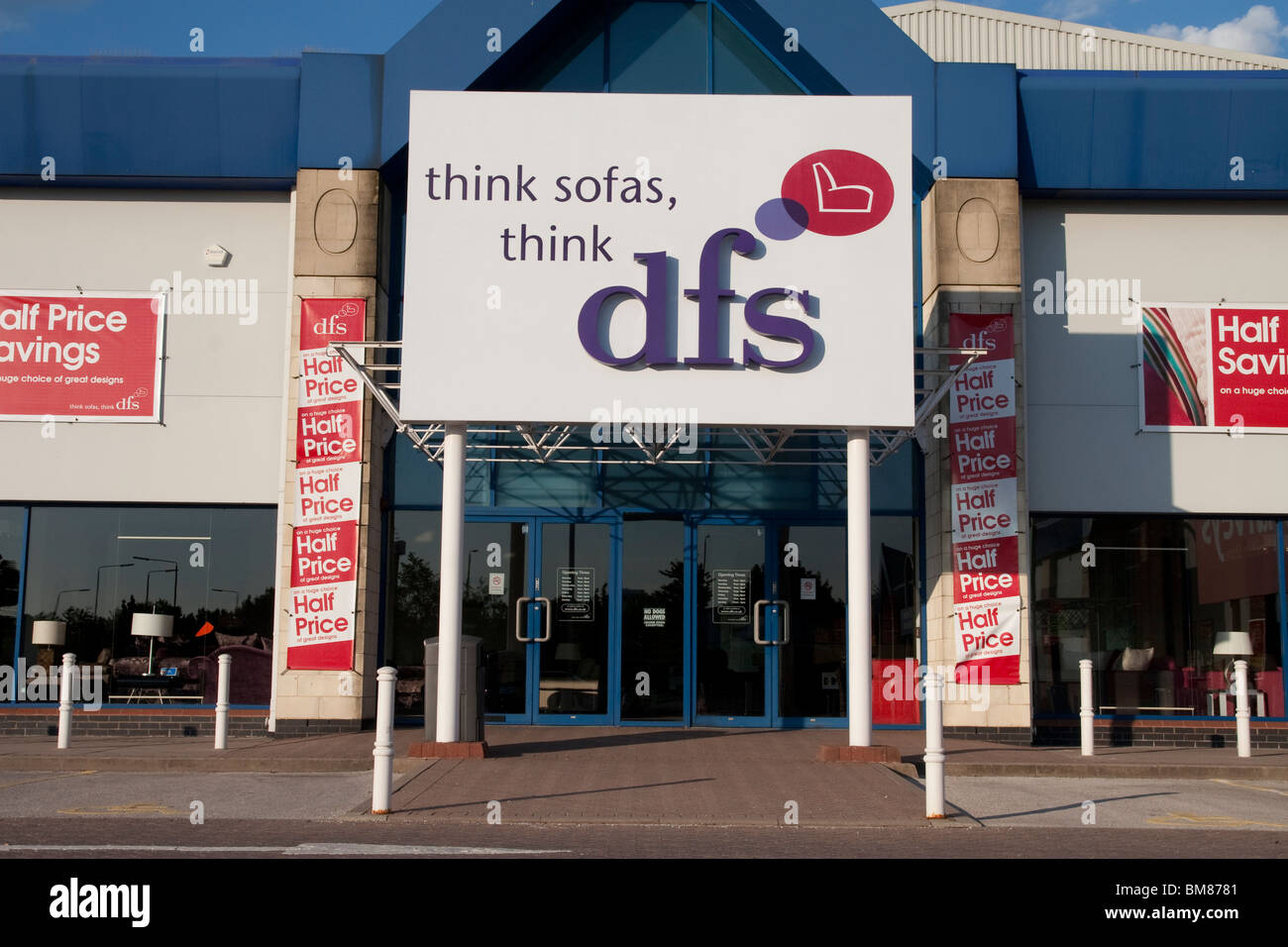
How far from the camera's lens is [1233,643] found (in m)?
17.2

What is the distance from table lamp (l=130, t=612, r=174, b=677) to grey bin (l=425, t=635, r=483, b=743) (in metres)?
4.90

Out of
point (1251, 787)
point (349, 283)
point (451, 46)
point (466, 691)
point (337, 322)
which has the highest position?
point (451, 46)

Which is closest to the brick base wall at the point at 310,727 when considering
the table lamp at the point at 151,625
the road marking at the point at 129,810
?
the table lamp at the point at 151,625

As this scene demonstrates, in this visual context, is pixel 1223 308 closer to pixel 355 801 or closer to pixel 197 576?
pixel 355 801

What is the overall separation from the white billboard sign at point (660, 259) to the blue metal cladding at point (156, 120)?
3795 mm

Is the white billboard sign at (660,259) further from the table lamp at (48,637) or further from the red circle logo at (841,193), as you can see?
the table lamp at (48,637)

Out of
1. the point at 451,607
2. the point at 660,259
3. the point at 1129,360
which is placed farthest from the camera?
the point at 1129,360

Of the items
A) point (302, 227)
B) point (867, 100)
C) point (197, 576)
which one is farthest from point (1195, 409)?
point (197, 576)

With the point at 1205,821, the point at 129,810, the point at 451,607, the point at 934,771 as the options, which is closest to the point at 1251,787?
the point at 1205,821

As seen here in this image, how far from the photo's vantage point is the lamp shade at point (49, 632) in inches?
663

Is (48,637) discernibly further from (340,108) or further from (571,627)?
(340,108)

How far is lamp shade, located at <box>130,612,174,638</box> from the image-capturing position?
1689 centimetres

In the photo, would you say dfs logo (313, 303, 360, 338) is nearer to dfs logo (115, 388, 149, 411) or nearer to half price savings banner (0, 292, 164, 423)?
half price savings banner (0, 292, 164, 423)

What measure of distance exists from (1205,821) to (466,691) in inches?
294
